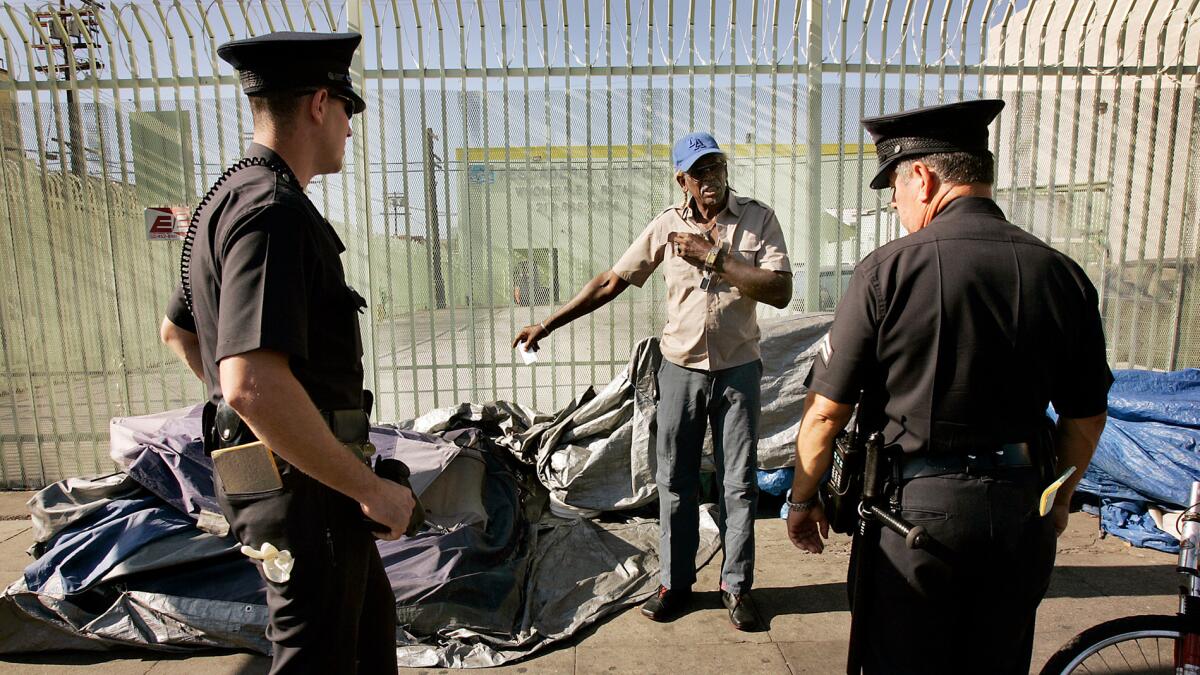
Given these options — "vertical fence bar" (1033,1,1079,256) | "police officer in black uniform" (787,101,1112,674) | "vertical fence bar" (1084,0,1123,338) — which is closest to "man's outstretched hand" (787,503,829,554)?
"police officer in black uniform" (787,101,1112,674)

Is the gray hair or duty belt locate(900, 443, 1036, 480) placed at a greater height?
the gray hair

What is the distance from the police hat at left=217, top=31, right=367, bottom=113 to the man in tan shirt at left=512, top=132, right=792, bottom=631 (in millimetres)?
1688

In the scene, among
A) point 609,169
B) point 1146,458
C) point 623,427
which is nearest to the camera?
point 1146,458

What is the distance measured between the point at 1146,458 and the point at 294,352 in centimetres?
425

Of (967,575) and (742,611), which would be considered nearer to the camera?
(967,575)

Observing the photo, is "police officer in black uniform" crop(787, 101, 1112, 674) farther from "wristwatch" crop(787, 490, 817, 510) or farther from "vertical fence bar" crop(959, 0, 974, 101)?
"vertical fence bar" crop(959, 0, 974, 101)

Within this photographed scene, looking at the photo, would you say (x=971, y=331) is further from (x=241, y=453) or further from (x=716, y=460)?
(x=716, y=460)

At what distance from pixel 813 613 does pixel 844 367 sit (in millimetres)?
1837

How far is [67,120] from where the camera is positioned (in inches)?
174

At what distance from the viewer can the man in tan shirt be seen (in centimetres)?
310

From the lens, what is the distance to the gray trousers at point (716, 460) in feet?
10.2

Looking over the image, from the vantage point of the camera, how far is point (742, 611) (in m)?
3.08

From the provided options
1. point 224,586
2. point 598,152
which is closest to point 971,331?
point 224,586

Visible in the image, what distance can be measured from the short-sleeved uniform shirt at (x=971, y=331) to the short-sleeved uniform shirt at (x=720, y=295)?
1318mm
